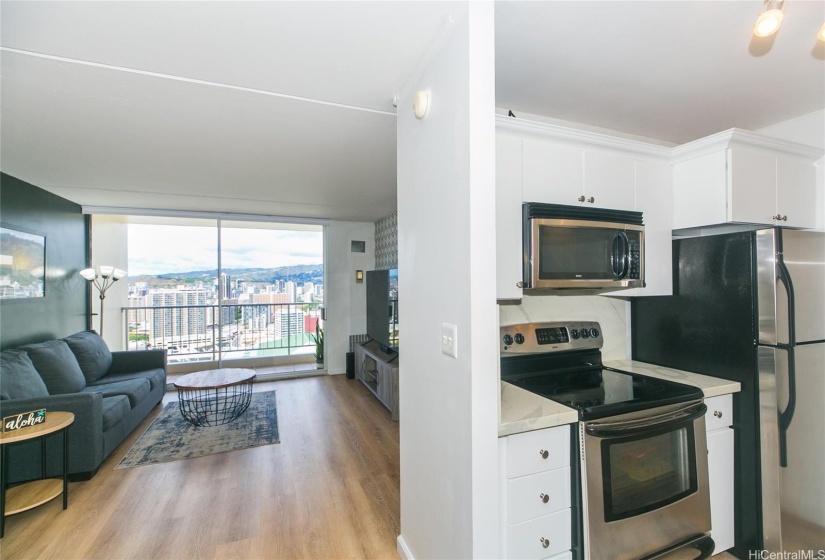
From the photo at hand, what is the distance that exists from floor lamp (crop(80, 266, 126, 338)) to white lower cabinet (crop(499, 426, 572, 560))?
5.06 metres

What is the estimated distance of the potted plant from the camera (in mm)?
5867

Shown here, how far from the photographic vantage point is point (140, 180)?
351 centimetres

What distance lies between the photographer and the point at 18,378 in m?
2.72

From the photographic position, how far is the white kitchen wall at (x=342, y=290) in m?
5.71

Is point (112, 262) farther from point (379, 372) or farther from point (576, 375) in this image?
point (576, 375)

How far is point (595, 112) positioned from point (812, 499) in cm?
241

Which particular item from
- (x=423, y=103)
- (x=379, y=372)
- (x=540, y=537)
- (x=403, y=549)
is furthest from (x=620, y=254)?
(x=379, y=372)

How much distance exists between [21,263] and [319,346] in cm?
357

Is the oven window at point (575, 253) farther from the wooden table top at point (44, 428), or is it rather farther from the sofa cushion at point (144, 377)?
the sofa cushion at point (144, 377)

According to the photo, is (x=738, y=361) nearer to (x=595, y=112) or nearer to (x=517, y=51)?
(x=595, y=112)

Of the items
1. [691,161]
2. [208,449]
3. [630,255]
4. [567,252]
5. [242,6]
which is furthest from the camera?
[208,449]

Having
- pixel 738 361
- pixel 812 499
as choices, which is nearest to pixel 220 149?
pixel 738 361

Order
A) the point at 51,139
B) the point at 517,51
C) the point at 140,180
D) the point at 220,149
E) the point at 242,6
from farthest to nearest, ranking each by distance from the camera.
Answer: the point at 140,180, the point at 220,149, the point at 51,139, the point at 517,51, the point at 242,6

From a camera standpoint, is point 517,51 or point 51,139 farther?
point 51,139
